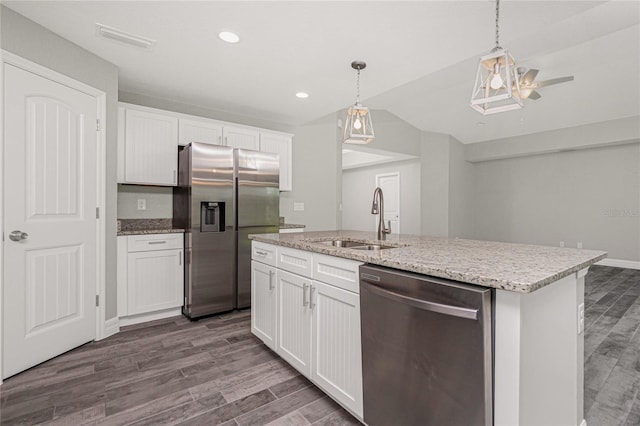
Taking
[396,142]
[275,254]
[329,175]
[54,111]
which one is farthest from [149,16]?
[396,142]

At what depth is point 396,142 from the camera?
6750 millimetres

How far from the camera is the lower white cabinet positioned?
1638 mm

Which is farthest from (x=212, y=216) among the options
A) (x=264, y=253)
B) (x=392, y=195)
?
(x=392, y=195)

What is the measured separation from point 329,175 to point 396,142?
2341 mm

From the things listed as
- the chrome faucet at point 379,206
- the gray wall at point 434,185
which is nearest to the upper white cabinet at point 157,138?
the chrome faucet at point 379,206

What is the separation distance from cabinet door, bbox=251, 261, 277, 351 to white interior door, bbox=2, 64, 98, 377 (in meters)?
1.38

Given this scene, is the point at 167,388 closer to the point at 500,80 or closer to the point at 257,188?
the point at 257,188

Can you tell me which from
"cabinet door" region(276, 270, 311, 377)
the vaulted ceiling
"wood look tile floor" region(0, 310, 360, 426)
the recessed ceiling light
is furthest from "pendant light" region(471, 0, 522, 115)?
"wood look tile floor" region(0, 310, 360, 426)

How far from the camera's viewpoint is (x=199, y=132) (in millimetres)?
3590

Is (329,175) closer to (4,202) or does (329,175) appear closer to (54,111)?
(54,111)

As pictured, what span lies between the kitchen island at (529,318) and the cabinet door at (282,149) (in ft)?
9.36

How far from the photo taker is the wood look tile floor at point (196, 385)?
1714 mm

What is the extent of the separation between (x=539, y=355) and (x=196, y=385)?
1.89m

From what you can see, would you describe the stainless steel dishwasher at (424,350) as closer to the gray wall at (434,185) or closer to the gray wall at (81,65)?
the gray wall at (81,65)
